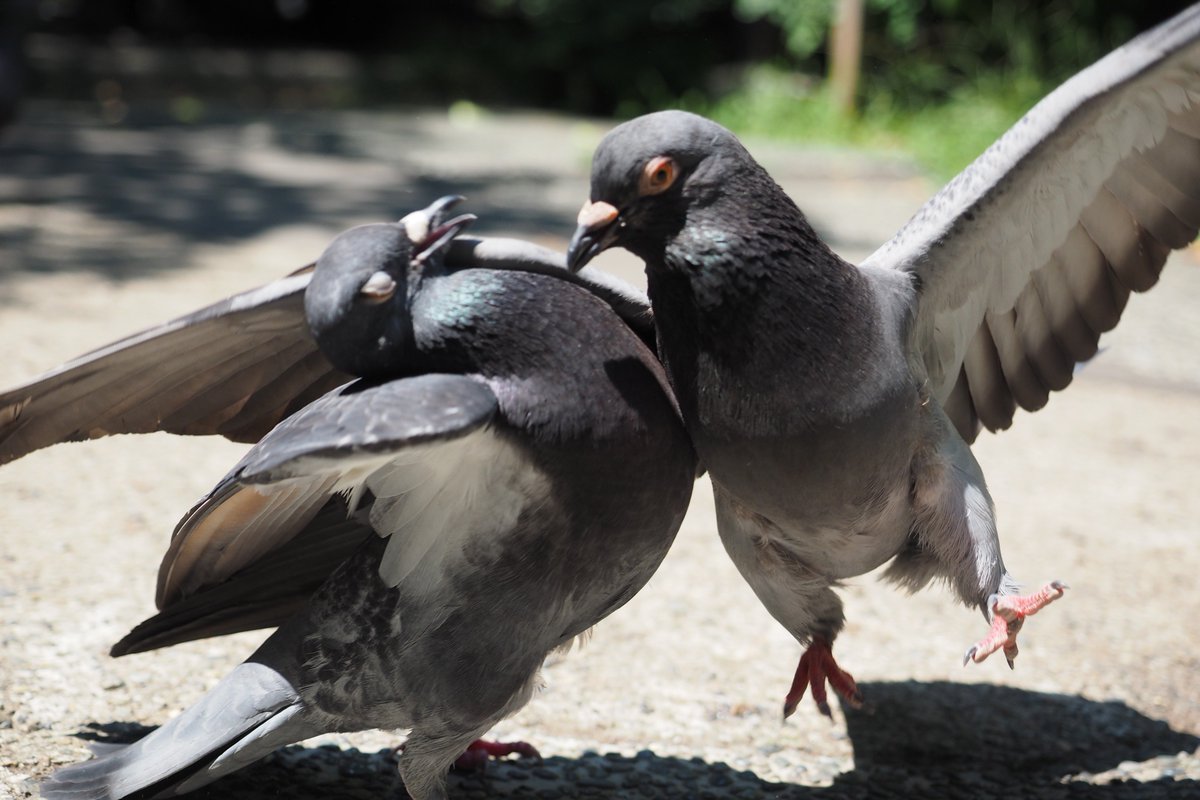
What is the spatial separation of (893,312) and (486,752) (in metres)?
1.45

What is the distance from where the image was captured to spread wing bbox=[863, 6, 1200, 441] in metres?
2.71

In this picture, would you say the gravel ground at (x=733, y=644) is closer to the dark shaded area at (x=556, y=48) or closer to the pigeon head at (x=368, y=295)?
the pigeon head at (x=368, y=295)

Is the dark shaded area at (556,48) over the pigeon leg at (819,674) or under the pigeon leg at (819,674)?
over

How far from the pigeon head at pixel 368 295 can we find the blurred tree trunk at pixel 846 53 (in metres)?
9.60

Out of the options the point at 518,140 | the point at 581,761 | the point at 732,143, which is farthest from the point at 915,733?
the point at 518,140

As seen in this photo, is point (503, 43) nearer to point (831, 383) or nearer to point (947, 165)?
point (947, 165)

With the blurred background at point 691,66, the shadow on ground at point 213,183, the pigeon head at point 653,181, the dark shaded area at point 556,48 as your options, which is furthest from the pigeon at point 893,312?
the dark shaded area at point 556,48

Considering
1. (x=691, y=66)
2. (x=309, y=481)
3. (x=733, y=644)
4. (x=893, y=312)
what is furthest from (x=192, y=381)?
(x=691, y=66)

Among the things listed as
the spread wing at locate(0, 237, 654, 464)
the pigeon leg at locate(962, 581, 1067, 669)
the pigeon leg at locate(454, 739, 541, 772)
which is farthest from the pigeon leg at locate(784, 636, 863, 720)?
the spread wing at locate(0, 237, 654, 464)

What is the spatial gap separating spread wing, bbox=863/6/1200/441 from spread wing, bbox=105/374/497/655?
1.10m

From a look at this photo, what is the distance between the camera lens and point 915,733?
3.39 meters

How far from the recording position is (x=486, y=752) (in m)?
3.16

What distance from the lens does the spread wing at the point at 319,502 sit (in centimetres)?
213

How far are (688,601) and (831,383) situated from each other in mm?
1716
